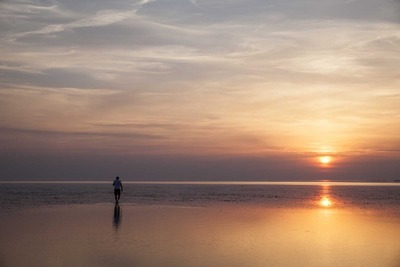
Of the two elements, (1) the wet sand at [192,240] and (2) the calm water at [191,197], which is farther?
(2) the calm water at [191,197]

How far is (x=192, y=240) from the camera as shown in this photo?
13195mm

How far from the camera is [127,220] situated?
1773 cm

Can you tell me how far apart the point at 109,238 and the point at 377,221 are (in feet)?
38.2

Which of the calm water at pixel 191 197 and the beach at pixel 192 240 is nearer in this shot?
the beach at pixel 192 240

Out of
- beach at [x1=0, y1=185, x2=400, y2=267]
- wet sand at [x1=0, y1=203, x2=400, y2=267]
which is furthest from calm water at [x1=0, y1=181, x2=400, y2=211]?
beach at [x1=0, y1=185, x2=400, y2=267]

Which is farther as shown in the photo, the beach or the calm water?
the calm water

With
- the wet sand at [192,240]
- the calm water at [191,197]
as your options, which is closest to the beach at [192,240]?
the wet sand at [192,240]

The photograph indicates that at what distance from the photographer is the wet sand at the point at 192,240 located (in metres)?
10.5

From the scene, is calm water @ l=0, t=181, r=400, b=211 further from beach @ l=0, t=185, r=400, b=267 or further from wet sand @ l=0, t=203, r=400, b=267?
beach @ l=0, t=185, r=400, b=267

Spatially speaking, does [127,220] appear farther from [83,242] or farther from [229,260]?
[229,260]

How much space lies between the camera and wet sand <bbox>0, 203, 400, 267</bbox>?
10.5 metres

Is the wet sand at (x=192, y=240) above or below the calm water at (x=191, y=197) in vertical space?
above

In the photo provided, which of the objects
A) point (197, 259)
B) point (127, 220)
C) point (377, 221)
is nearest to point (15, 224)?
point (127, 220)

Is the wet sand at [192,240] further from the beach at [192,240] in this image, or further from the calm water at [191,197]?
the calm water at [191,197]
